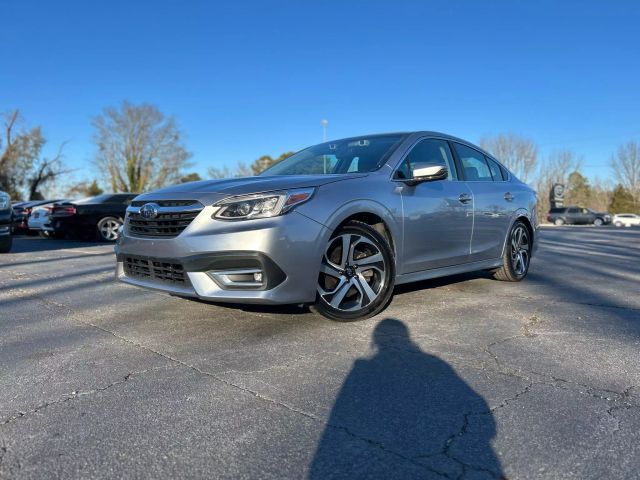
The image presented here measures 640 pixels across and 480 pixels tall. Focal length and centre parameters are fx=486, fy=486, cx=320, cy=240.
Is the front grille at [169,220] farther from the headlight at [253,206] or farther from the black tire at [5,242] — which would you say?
the black tire at [5,242]

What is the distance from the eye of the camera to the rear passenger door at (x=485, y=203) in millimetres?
4898

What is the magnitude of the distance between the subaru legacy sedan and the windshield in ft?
0.05

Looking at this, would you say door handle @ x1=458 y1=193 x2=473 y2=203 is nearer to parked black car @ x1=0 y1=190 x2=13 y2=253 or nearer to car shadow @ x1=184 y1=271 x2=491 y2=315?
car shadow @ x1=184 y1=271 x2=491 y2=315

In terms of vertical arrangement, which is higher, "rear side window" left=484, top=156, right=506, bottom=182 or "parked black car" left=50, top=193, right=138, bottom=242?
"rear side window" left=484, top=156, right=506, bottom=182

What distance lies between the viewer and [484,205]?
16.3 feet

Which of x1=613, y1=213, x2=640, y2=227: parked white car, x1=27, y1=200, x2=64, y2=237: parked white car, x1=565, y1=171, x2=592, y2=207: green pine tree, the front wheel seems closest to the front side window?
the front wheel

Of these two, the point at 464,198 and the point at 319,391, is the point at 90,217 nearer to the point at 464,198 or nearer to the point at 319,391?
the point at 464,198

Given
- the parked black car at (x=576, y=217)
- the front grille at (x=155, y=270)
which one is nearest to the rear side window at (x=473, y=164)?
the front grille at (x=155, y=270)

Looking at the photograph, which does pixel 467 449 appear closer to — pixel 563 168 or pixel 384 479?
pixel 384 479

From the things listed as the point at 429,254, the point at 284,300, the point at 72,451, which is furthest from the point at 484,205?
the point at 72,451

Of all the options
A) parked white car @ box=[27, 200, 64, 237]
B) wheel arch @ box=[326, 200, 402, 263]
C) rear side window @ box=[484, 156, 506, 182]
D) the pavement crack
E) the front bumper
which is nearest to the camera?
the pavement crack

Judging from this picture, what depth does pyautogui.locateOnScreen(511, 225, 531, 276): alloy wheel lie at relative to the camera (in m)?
5.58

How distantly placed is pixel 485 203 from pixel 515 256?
3.32 feet

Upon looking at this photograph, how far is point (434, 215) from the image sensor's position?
4.27 m
